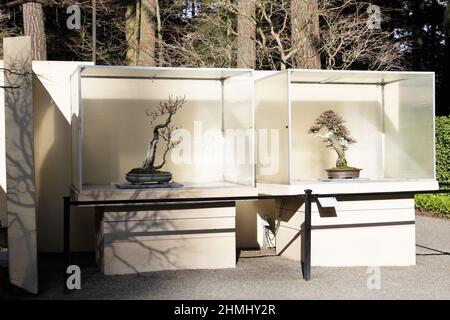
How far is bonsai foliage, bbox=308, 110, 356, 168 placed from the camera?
8.01m

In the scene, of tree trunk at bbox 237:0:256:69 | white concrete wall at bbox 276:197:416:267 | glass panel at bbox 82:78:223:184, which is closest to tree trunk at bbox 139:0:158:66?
tree trunk at bbox 237:0:256:69

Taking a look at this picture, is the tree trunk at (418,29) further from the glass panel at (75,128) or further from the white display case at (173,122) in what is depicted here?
the glass panel at (75,128)

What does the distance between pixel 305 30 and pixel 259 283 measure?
288 inches

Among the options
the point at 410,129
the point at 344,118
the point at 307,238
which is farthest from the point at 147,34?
the point at 307,238

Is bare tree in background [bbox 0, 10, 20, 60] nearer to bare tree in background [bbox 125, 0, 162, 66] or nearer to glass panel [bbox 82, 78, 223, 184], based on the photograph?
bare tree in background [bbox 125, 0, 162, 66]

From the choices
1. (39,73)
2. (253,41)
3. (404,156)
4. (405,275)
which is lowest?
(405,275)

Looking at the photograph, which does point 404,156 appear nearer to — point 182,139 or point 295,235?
point 295,235

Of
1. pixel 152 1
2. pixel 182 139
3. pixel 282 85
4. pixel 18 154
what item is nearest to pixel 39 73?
pixel 182 139

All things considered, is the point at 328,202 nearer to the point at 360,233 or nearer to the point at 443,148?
the point at 360,233

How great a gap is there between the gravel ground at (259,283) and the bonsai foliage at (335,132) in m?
1.59

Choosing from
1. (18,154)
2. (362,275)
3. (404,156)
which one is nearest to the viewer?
(18,154)

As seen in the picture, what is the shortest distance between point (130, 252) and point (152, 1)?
32.2 feet

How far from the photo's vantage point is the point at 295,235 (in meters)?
7.37

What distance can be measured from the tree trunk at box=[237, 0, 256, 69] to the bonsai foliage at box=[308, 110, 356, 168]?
14.7 feet
